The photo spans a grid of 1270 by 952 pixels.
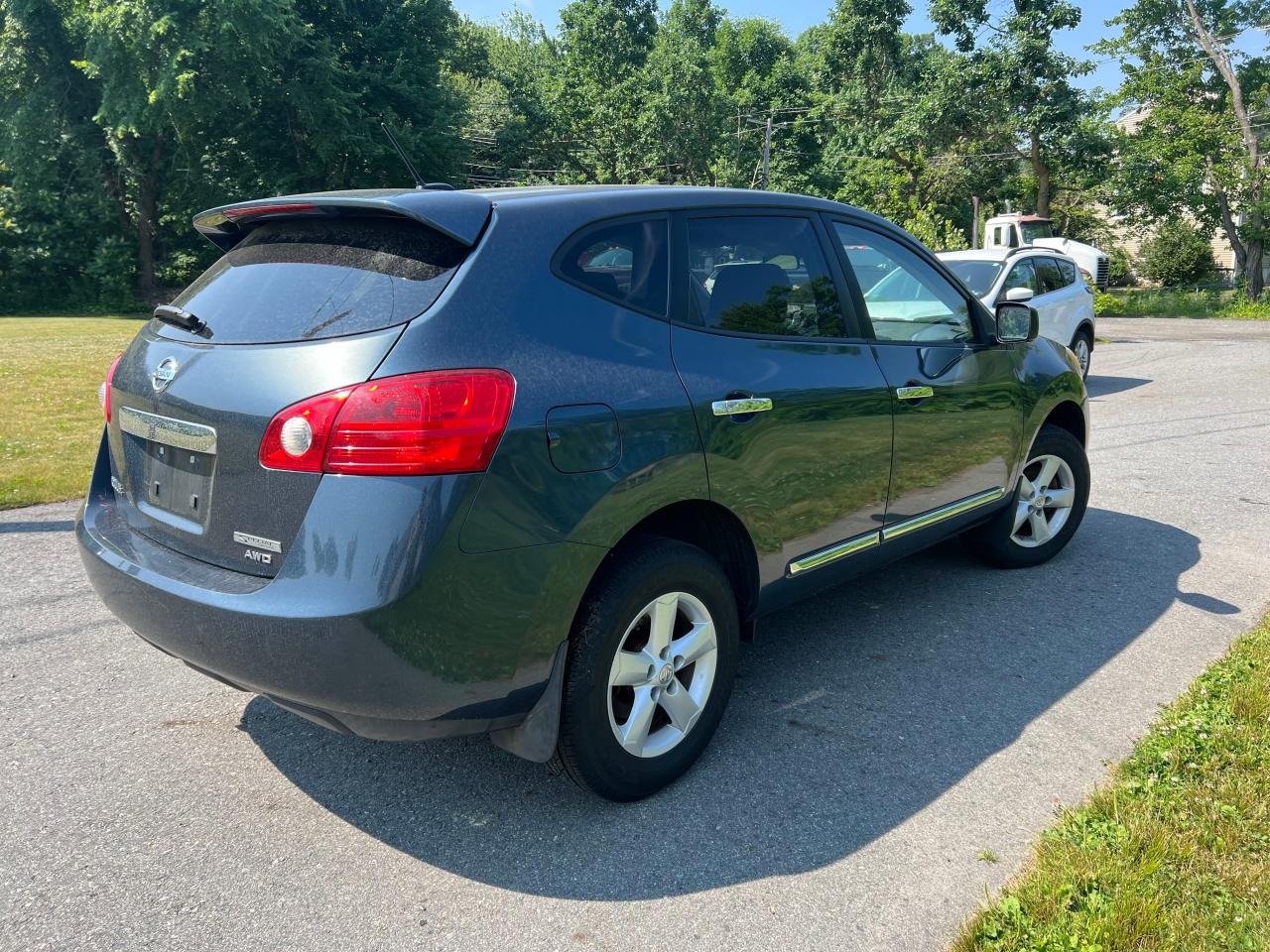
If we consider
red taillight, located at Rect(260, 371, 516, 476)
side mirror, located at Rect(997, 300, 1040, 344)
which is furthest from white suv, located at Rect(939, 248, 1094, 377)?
red taillight, located at Rect(260, 371, 516, 476)

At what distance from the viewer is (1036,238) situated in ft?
93.8

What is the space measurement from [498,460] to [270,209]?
121 centimetres

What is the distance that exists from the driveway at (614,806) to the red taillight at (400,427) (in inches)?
45.4

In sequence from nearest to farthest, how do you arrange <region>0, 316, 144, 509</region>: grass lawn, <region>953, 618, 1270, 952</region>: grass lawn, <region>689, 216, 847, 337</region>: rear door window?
<region>953, 618, 1270, 952</region>: grass lawn
<region>689, 216, 847, 337</region>: rear door window
<region>0, 316, 144, 509</region>: grass lawn

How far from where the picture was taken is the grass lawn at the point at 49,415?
7004 mm

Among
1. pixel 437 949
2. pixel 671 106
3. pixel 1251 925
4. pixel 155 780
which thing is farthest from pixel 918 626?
pixel 671 106

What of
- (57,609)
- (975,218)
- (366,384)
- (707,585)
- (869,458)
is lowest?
(57,609)

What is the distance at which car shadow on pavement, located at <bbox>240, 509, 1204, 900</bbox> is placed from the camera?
2723 millimetres

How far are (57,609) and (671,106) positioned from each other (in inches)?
1667

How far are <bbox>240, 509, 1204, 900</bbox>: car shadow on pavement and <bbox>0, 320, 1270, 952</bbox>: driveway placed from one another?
0.03ft

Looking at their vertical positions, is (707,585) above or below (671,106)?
below

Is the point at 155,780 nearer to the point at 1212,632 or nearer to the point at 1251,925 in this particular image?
the point at 1251,925

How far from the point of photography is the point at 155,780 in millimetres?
3072

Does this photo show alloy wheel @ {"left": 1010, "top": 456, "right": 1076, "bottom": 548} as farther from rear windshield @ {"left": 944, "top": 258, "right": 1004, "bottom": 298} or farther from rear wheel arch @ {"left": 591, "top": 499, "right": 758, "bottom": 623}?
rear windshield @ {"left": 944, "top": 258, "right": 1004, "bottom": 298}
